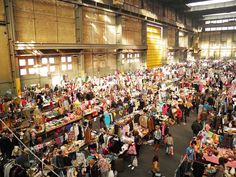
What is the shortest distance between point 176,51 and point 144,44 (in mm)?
16997

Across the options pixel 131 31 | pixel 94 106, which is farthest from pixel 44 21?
pixel 131 31

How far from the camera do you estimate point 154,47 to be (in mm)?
40125

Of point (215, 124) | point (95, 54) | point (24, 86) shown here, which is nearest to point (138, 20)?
point (95, 54)

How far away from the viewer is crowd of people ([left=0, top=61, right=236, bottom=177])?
7.82m

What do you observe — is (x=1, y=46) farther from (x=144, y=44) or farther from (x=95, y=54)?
(x=144, y=44)

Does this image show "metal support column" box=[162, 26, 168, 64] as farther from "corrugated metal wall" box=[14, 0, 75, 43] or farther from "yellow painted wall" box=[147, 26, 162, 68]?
"corrugated metal wall" box=[14, 0, 75, 43]

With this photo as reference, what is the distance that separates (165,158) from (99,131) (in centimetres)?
377

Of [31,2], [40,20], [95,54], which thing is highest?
[31,2]

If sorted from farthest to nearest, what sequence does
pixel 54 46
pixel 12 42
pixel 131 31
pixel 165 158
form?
pixel 131 31
pixel 54 46
pixel 12 42
pixel 165 158

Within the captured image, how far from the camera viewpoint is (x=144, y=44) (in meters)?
35.4

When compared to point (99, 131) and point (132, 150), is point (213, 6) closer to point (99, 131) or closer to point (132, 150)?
point (99, 131)

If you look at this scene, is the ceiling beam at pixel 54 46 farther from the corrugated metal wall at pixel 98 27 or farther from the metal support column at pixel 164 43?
the metal support column at pixel 164 43

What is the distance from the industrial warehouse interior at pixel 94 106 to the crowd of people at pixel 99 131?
0.17ft

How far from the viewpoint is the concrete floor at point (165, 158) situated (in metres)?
8.39
